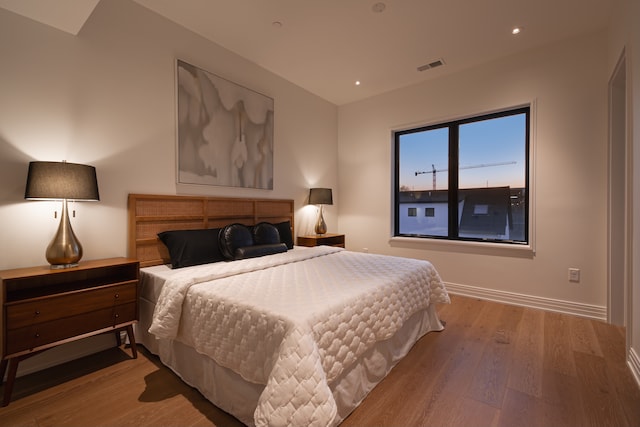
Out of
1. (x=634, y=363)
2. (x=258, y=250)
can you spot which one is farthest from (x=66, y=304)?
(x=634, y=363)

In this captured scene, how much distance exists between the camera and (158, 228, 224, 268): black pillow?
2.37 meters

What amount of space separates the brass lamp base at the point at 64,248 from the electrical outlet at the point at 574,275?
4310 mm

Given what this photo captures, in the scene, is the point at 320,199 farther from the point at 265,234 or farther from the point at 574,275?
the point at 574,275

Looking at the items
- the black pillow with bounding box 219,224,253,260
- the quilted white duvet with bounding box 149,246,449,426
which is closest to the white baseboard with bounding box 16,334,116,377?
the quilted white duvet with bounding box 149,246,449,426

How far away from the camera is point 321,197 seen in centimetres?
399

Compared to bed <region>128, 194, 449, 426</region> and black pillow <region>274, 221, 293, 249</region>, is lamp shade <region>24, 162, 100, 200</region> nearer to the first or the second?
bed <region>128, 194, 449, 426</region>

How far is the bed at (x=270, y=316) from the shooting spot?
1.21m

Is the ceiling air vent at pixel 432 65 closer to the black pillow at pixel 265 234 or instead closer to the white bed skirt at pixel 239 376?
the black pillow at pixel 265 234

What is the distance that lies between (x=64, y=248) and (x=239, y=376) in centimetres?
147

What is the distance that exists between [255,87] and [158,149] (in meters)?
1.42

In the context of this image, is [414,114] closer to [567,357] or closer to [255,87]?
[255,87]

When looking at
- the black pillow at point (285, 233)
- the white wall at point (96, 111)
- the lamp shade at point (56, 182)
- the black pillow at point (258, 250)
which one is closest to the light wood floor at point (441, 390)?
the white wall at point (96, 111)

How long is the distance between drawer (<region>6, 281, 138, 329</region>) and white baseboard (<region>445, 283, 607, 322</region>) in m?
3.49

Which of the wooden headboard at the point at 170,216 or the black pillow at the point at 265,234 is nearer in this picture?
the wooden headboard at the point at 170,216
